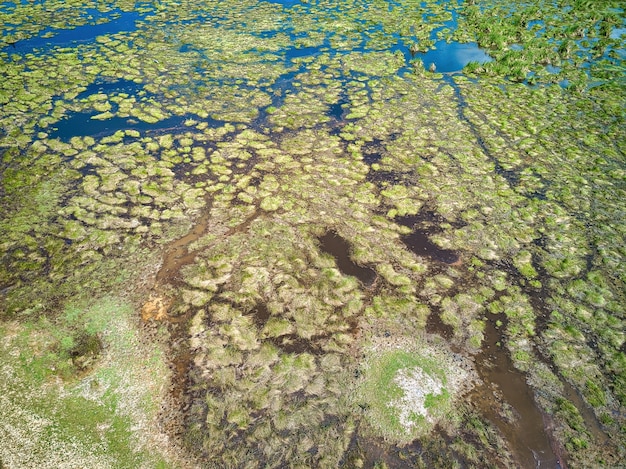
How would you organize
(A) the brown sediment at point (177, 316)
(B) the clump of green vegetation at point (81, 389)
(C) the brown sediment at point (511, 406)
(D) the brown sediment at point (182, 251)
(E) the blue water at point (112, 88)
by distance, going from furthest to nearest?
(E) the blue water at point (112, 88)
(D) the brown sediment at point (182, 251)
(A) the brown sediment at point (177, 316)
(C) the brown sediment at point (511, 406)
(B) the clump of green vegetation at point (81, 389)

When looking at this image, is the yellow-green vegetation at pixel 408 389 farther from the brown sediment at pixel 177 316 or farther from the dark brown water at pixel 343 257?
the brown sediment at pixel 177 316

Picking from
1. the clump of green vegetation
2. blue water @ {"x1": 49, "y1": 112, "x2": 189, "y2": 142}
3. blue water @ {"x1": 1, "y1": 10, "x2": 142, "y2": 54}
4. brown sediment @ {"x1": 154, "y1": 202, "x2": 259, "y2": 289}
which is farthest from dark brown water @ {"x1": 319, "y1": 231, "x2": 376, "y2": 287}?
blue water @ {"x1": 1, "y1": 10, "x2": 142, "y2": 54}

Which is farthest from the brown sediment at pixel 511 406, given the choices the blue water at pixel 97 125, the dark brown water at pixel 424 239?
the blue water at pixel 97 125

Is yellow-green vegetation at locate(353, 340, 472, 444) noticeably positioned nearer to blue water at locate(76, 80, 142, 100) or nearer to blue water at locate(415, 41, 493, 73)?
blue water at locate(76, 80, 142, 100)

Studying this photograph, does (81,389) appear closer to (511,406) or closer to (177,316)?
(177,316)

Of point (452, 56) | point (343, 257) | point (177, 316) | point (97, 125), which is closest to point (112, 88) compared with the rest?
point (97, 125)

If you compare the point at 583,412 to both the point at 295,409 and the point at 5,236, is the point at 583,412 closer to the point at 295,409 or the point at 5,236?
the point at 295,409
